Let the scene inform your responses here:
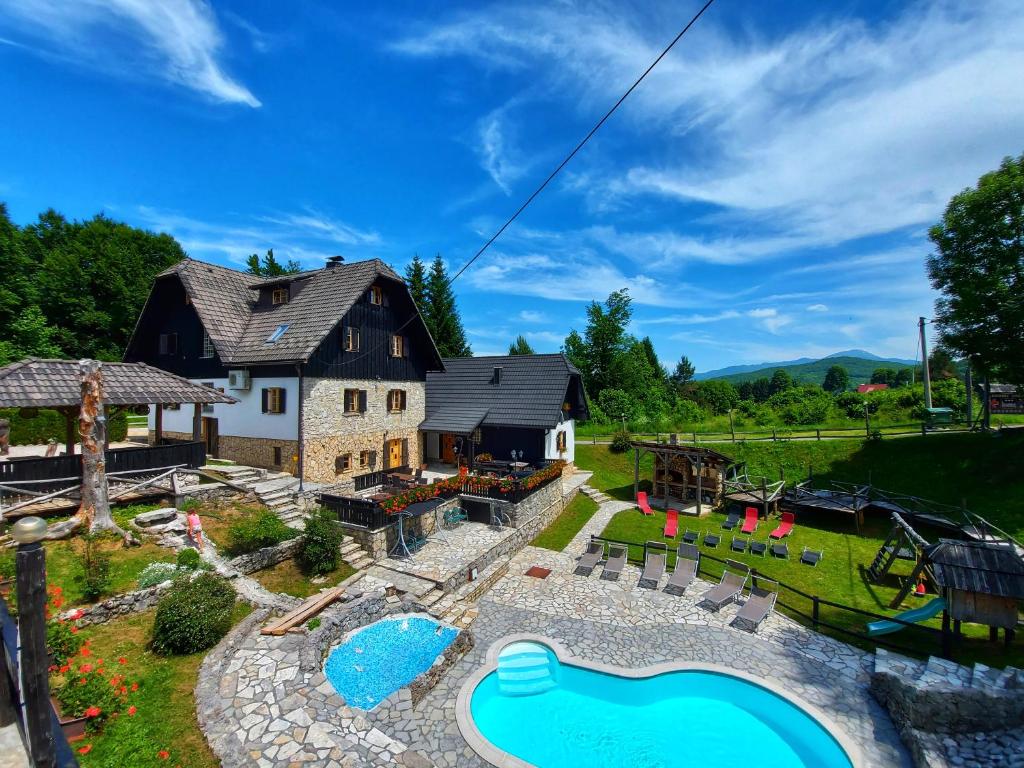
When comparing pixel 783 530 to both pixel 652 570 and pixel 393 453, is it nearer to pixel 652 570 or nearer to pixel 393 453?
pixel 652 570

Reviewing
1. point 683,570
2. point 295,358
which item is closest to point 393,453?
point 295,358

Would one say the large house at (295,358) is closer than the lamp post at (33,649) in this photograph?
No

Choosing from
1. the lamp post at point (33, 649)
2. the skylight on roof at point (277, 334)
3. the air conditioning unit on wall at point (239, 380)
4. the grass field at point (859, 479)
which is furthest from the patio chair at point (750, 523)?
the air conditioning unit on wall at point (239, 380)

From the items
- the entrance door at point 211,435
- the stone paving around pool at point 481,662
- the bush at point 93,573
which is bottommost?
the stone paving around pool at point 481,662

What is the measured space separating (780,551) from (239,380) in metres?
24.3

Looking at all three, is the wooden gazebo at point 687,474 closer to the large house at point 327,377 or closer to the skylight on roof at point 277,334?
the large house at point 327,377

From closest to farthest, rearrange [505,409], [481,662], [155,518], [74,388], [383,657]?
[383,657] → [481,662] → [74,388] → [155,518] → [505,409]

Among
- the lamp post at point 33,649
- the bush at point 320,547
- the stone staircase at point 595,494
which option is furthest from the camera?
the stone staircase at point 595,494

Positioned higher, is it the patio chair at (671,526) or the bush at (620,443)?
the bush at (620,443)

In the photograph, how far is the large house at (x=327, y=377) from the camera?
65.4ft

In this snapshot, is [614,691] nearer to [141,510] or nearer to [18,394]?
[141,510]

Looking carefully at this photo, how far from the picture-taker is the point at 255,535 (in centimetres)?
1305

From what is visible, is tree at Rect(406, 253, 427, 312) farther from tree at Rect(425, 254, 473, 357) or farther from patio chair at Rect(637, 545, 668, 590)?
patio chair at Rect(637, 545, 668, 590)

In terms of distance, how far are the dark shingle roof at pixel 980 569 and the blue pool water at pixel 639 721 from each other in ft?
17.0
